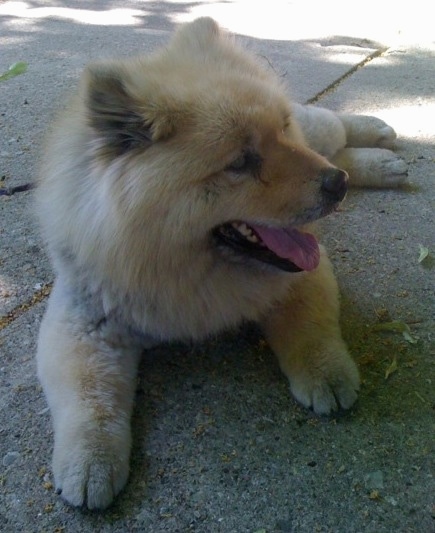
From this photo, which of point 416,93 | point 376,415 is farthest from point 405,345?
point 416,93

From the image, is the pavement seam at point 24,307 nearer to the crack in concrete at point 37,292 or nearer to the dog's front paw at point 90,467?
the crack in concrete at point 37,292

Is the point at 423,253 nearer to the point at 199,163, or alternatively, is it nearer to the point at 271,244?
the point at 271,244

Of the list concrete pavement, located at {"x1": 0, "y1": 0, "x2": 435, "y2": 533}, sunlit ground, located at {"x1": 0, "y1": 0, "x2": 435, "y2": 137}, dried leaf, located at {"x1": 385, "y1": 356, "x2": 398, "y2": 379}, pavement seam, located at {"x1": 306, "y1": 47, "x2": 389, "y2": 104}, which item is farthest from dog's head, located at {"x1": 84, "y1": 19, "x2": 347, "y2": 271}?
sunlit ground, located at {"x1": 0, "y1": 0, "x2": 435, "y2": 137}

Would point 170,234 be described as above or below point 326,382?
above

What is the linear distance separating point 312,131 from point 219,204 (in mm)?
1851

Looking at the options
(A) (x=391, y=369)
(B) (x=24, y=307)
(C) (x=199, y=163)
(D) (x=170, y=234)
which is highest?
(C) (x=199, y=163)

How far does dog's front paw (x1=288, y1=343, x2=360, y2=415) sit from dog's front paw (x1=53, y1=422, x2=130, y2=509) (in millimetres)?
713

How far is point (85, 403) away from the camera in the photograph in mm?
2445

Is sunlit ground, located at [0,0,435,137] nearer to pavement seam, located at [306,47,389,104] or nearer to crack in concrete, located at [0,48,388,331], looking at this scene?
pavement seam, located at [306,47,389,104]

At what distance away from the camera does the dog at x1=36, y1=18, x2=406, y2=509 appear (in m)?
2.32

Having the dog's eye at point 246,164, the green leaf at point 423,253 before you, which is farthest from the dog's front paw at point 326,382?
the green leaf at point 423,253

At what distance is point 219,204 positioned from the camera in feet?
7.74

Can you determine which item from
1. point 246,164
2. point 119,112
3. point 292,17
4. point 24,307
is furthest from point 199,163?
point 292,17

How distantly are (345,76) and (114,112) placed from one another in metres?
4.01
